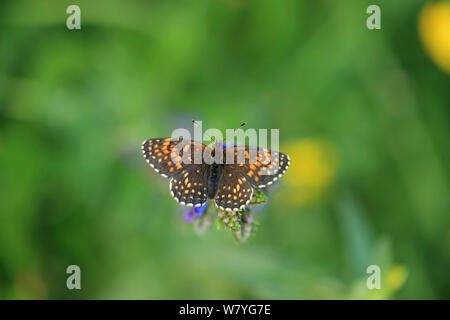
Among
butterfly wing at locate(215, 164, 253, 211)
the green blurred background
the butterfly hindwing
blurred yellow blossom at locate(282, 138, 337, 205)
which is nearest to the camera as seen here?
butterfly wing at locate(215, 164, 253, 211)

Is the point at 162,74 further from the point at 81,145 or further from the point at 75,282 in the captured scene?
the point at 75,282

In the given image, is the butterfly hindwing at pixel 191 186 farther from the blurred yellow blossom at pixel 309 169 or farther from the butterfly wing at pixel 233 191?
the blurred yellow blossom at pixel 309 169

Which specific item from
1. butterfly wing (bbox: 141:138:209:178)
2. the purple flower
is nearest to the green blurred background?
the purple flower

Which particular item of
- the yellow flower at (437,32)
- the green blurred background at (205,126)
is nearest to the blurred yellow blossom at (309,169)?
the green blurred background at (205,126)

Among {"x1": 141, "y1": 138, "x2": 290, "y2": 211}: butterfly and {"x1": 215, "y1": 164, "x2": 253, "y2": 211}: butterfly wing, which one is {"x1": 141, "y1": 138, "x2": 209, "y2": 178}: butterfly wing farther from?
{"x1": 215, "y1": 164, "x2": 253, "y2": 211}: butterfly wing
